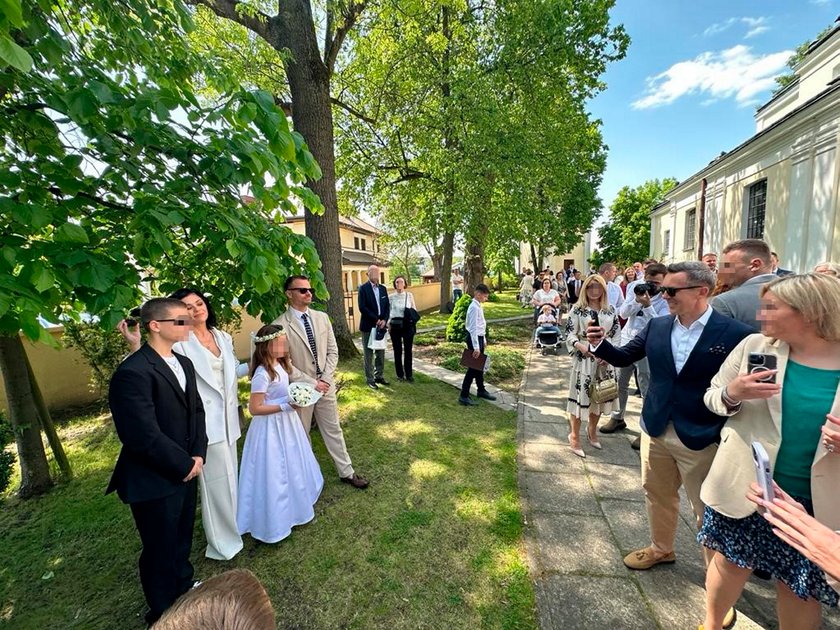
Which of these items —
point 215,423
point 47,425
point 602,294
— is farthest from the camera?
point 602,294

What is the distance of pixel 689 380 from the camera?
2309mm

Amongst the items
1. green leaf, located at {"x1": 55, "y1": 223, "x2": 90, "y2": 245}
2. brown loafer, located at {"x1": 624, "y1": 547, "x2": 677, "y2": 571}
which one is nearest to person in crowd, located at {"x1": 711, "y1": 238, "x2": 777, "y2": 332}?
brown loafer, located at {"x1": 624, "y1": 547, "x2": 677, "y2": 571}

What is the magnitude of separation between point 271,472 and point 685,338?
326cm

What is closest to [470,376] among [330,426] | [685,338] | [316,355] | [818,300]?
[330,426]

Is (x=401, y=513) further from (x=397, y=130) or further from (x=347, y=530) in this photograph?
(x=397, y=130)

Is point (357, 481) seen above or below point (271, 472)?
below

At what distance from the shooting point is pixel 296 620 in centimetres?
245

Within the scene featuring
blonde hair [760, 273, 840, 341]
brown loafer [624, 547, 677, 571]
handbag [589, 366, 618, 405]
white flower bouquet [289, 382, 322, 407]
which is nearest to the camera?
blonde hair [760, 273, 840, 341]

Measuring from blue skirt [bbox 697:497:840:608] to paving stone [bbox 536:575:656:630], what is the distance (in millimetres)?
716

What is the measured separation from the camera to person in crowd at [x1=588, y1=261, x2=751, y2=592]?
225 centimetres

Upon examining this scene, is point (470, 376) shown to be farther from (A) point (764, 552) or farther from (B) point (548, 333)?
(B) point (548, 333)

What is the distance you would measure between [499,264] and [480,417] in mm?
25284

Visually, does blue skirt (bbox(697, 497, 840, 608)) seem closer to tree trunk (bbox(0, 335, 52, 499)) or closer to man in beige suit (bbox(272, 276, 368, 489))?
man in beige suit (bbox(272, 276, 368, 489))

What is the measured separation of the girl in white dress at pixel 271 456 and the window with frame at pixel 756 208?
1907 cm
